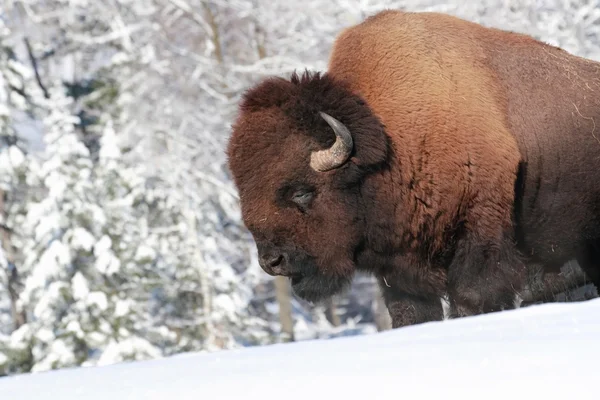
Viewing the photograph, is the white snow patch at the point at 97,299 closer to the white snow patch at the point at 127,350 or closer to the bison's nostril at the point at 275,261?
the white snow patch at the point at 127,350

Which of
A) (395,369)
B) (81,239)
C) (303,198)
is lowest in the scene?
(81,239)

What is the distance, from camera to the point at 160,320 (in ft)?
62.4

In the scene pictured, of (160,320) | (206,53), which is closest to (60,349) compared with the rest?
(160,320)

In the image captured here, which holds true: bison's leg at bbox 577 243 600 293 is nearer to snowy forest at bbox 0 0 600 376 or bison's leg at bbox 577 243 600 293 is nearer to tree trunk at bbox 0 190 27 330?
snowy forest at bbox 0 0 600 376

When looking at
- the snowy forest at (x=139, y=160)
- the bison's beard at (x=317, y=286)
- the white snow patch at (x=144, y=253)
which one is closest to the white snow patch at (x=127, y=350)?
the snowy forest at (x=139, y=160)

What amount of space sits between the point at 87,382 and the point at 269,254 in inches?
103

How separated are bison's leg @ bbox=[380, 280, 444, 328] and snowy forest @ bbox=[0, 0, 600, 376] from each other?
10.0 m

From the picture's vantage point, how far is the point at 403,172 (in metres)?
6.24

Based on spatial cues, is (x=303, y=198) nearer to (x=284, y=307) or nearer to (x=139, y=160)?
(x=139, y=160)

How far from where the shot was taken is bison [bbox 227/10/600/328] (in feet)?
20.1

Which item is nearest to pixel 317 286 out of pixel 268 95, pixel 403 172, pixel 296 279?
pixel 296 279

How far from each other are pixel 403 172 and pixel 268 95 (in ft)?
3.24

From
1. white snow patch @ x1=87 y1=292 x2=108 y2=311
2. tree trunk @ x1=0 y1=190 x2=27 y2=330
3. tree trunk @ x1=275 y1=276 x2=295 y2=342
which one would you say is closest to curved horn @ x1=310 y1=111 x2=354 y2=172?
white snow patch @ x1=87 y1=292 x2=108 y2=311

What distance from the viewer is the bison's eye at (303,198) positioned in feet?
20.2
